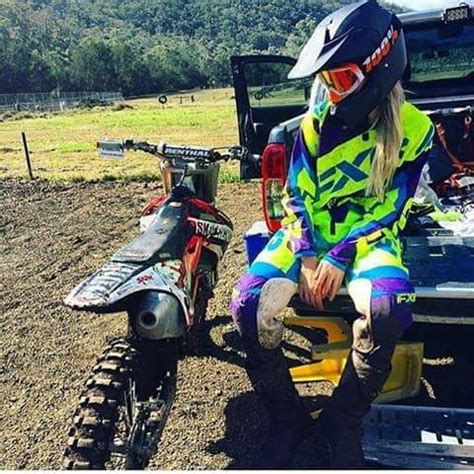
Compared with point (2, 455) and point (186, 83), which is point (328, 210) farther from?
point (186, 83)

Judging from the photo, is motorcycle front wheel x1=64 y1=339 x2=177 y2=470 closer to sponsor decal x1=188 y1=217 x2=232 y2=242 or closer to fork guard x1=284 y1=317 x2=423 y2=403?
sponsor decal x1=188 y1=217 x2=232 y2=242

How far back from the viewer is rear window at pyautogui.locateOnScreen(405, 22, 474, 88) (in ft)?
15.3

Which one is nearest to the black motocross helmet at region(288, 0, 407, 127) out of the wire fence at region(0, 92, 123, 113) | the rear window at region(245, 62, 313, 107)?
the rear window at region(245, 62, 313, 107)

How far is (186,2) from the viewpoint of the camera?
622 feet

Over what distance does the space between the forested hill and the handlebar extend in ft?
107

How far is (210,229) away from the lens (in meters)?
3.22

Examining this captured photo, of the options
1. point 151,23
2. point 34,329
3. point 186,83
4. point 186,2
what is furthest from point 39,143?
point 186,2

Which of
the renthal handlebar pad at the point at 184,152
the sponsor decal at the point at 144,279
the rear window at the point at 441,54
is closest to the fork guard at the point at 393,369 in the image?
the sponsor decal at the point at 144,279

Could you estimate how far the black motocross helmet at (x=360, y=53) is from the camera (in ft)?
8.52

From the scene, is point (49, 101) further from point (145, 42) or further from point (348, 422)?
point (348, 422)

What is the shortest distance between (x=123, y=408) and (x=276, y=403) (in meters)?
0.63

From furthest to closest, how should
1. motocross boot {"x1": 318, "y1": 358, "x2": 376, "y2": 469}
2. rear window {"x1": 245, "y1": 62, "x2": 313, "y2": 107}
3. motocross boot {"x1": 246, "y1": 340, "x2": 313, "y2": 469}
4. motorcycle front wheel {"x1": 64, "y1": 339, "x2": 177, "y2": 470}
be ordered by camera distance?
rear window {"x1": 245, "y1": 62, "x2": 313, "y2": 107}, motocross boot {"x1": 246, "y1": 340, "x2": 313, "y2": 469}, motocross boot {"x1": 318, "y1": 358, "x2": 376, "y2": 469}, motorcycle front wheel {"x1": 64, "y1": 339, "x2": 177, "y2": 470}

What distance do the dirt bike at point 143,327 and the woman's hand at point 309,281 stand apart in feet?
1.58

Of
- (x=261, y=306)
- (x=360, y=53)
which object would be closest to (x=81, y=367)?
(x=261, y=306)
